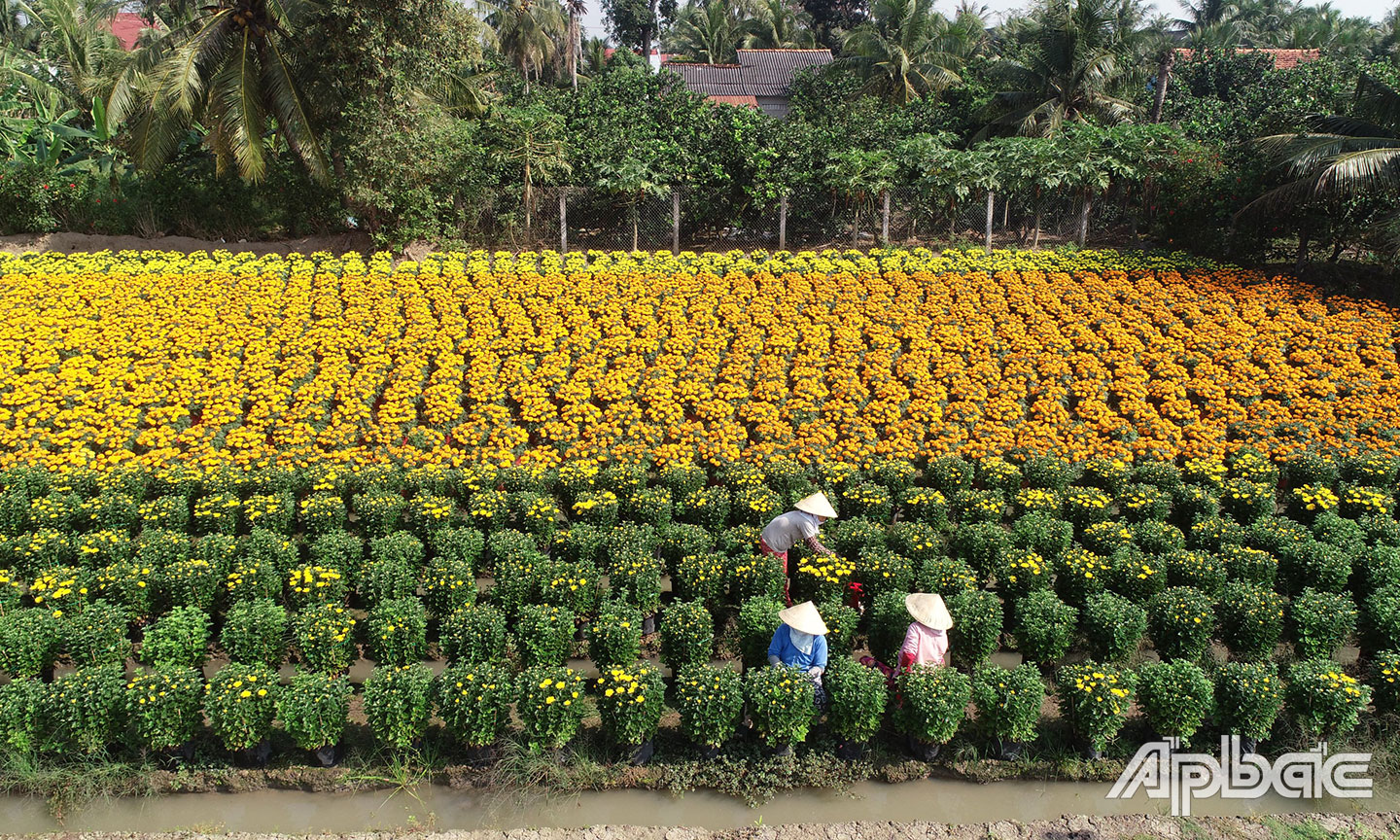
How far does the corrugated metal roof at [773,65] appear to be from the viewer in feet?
139

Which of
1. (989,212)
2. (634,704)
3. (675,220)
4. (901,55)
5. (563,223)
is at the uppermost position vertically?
(901,55)

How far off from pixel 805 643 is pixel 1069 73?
2039 cm

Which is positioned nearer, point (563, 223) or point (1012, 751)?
point (1012, 751)

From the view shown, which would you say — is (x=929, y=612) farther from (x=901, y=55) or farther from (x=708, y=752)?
(x=901, y=55)

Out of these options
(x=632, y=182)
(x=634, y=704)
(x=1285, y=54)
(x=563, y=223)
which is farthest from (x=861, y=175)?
(x=1285, y=54)

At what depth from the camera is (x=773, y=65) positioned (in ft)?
148

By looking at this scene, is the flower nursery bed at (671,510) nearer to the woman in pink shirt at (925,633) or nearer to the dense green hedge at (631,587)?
the dense green hedge at (631,587)

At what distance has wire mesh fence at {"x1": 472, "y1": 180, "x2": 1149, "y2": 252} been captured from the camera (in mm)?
17875

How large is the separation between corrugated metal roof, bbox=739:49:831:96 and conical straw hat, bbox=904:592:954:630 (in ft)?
123

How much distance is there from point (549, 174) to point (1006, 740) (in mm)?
14335

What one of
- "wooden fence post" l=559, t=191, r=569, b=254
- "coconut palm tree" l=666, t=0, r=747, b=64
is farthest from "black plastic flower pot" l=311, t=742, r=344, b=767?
"coconut palm tree" l=666, t=0, r=747, b=64

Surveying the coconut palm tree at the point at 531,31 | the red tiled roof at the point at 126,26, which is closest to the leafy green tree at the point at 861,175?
the coconut palm tree at the point at 531,31

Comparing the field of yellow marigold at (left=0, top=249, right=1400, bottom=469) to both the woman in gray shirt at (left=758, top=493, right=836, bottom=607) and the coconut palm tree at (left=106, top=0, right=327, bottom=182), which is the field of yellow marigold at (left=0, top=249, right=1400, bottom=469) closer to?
the coconut palm tree at (left=106, top=0, right=327, bottom=182)

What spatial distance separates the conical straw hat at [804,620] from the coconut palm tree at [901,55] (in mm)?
23856
